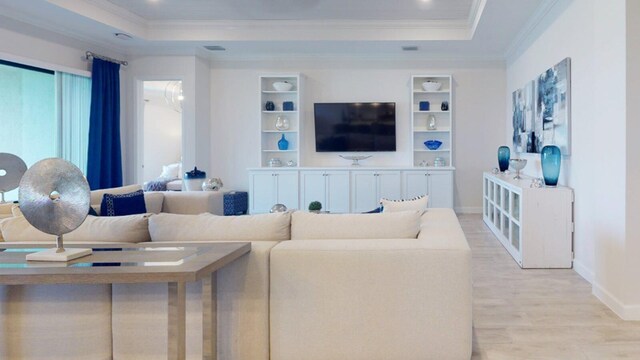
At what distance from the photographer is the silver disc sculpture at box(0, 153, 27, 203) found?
3699 mm

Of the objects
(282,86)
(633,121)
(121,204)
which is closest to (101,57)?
(282,86)

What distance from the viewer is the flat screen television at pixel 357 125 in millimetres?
7379

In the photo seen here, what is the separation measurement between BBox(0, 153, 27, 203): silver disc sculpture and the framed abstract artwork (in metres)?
4.88

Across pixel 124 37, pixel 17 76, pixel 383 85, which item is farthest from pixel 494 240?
pixel 17 76

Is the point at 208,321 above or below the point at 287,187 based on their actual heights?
below

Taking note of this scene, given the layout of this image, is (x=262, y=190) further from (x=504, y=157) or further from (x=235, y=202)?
(x=504, y=157)

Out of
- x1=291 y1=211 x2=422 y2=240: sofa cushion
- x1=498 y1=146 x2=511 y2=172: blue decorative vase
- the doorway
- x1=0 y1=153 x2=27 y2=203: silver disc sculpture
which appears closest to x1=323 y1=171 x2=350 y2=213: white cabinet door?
x1=498 y1=146 x2=511 y2=172: blue decorative vase

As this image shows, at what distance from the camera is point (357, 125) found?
7.40 m

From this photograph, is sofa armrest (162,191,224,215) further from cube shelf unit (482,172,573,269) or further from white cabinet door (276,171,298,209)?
cube shelf unit (482,172,573,269)

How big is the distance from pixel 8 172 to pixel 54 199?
2.35 meters

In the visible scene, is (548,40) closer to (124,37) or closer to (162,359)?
(162,359)

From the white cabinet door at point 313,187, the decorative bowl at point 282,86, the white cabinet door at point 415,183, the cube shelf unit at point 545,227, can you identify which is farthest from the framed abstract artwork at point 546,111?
the decorative bowl at point 282,86

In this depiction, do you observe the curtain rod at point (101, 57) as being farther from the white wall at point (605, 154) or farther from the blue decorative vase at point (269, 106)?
the white wall at point (605, 154)

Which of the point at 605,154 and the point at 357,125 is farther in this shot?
the point at 357,125
